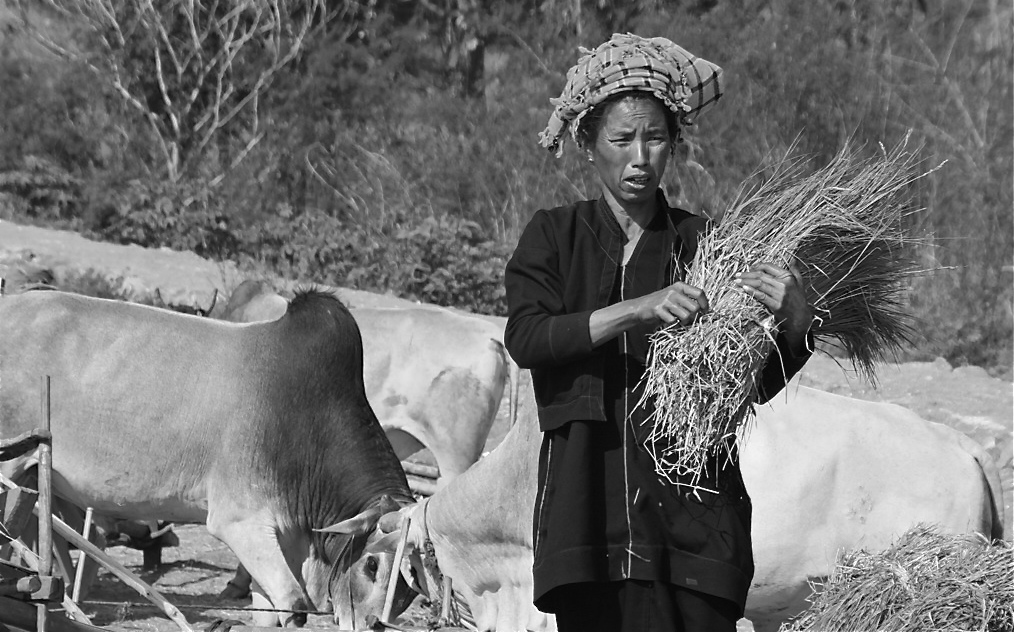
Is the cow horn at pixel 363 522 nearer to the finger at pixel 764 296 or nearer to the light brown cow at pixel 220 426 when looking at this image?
the light brown cow at pixel 220 426

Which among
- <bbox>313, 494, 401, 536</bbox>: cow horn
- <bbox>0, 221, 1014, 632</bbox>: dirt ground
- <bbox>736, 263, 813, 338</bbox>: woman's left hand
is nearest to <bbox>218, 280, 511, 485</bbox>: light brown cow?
<bbox>0, 221, 1014, 632</bbox>: dirt ground

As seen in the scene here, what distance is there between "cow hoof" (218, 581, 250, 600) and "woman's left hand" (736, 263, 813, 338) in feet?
17.6

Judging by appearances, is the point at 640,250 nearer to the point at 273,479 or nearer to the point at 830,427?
the point at 830,427

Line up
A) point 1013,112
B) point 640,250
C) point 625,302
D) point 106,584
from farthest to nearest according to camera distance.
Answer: point 1013,112, point 106,584, point 640,250, point 625,302

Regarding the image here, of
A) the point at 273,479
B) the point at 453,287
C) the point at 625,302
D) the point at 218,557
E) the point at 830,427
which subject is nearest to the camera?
the point at 625,302

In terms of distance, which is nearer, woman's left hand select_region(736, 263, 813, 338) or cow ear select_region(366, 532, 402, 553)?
woman's left hand select_region(736, 263, 813, 338)

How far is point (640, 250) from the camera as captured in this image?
2904 mm

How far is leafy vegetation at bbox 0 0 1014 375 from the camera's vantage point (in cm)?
1794

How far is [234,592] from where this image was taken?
7.55 metres

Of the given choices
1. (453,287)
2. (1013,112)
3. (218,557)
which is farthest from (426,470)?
(1013,112)

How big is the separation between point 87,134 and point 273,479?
57.1ft

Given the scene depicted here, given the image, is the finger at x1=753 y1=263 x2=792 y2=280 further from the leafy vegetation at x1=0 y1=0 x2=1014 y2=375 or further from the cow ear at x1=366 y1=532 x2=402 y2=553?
the leafy vegetation at x1=0 y1=0 x2=1014 y2=375

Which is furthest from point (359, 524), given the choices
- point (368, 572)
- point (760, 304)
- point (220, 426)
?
point (760, 304)

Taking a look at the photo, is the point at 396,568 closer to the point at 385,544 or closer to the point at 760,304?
the point at 385,544
